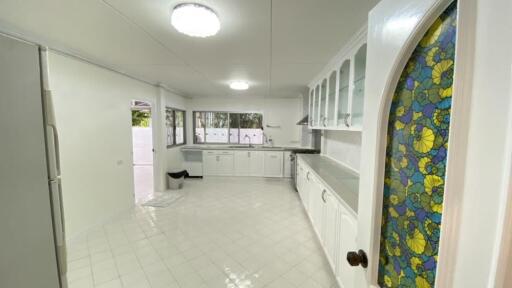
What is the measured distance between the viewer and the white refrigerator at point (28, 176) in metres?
0.94

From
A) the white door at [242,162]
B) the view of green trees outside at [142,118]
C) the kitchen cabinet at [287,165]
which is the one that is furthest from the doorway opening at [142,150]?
the kitchen cabinet at [287,165]

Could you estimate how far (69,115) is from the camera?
249 centimetres

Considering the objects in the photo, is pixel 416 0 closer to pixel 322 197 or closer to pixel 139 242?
pixel 322 197

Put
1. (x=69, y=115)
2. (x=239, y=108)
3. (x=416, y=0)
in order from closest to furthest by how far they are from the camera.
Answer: (x=416, y=0)
(x=69, y=115)
(x=239, y=108)

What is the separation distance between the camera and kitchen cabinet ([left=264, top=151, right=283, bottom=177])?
18.3 ft

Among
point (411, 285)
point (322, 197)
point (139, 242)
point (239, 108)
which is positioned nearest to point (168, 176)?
point (139, 242)

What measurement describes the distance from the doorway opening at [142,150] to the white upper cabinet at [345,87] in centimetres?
383

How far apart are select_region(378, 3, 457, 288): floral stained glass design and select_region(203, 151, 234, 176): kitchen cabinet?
16.7ft

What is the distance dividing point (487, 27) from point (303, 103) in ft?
16.5

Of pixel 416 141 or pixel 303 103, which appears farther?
pixel 303 103

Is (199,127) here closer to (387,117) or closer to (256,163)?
(256,163)

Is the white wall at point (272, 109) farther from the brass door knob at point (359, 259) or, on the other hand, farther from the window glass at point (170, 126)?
the brass door knob at point (359, 259)

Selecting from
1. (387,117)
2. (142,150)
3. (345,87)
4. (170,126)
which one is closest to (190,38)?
(345,87)

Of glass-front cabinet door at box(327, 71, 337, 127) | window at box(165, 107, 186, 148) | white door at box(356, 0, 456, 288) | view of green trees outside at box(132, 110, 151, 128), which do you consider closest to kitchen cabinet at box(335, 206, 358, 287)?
white door at box(356, 0, 456, 288)
